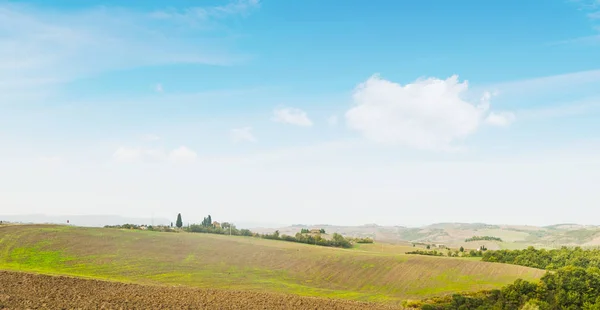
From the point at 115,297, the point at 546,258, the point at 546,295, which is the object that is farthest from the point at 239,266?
the point at 546,258

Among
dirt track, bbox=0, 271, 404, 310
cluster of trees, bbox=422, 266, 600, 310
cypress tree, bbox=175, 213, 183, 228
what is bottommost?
cluster of trees, bbox=422, 266, 600, 310

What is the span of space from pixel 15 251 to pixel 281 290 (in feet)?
149

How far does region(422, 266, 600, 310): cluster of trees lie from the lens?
2389 inches

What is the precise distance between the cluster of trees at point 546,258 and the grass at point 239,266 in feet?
69.8

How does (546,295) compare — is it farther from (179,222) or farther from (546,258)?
(179,222)

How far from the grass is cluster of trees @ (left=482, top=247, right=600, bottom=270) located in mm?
21269

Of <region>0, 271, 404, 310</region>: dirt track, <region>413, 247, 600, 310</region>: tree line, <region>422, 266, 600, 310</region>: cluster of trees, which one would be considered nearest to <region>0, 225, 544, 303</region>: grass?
<region>413, 247, 600, 310</region>: tree line

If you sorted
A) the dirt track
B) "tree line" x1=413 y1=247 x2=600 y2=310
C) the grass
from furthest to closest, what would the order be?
the grass
"tree line" x1=413 y1=247 x2=600 y2=310
the dirt track

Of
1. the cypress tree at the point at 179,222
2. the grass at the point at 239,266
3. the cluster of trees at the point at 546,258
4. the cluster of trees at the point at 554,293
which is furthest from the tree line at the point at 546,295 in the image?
the cypress tree at the point at 179,222

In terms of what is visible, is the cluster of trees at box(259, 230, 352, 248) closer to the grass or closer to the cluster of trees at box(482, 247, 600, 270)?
the grass

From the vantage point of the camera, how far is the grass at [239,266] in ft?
222

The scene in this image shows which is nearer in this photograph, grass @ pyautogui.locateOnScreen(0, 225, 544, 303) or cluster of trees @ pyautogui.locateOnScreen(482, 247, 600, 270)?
grass @ pyautogui.locateOnScreen(0, 225, 544, 303)

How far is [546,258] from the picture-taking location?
115 m

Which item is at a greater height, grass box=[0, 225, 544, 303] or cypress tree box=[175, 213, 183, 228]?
cypress tree box=[175, 213, 183, 228]
